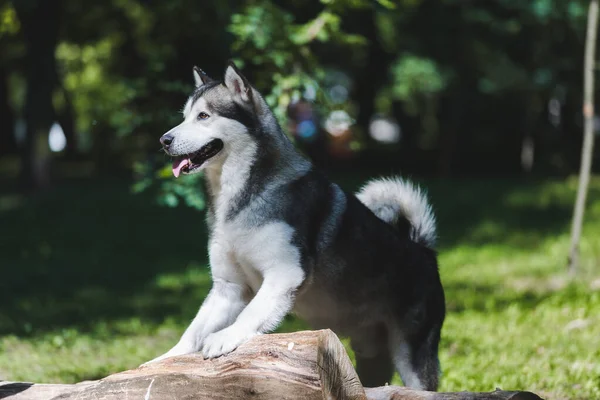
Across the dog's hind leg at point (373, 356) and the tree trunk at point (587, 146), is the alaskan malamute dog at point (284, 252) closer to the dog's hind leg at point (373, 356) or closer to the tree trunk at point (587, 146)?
the dog's hind leg at point (373, 356)

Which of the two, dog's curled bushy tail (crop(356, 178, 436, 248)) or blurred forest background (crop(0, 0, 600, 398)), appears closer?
dog's curled bushy tail (crop(356, 178, 436, 248))

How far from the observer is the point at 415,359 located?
4520 millimetres

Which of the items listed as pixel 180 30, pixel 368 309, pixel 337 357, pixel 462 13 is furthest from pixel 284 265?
pixel 462 13

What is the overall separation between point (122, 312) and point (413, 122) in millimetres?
19834

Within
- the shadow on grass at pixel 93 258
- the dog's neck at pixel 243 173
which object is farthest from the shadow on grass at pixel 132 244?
the dog's neck at pixel 243 173

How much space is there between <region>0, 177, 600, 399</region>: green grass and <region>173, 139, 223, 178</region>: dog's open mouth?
2552mm

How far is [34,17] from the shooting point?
16219 mm

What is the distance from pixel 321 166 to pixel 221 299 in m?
13.7

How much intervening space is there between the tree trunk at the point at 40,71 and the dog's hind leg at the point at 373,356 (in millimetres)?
12818

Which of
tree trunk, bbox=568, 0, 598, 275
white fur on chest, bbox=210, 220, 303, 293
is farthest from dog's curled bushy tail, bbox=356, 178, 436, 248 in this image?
tree trunk, bbox=568, 0, 598, 275

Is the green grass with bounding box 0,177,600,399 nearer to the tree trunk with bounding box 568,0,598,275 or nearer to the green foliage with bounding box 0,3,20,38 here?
the tree trunk with bounding box 568,0,598,275

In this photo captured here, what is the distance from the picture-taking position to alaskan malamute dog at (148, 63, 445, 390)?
3.88 meters

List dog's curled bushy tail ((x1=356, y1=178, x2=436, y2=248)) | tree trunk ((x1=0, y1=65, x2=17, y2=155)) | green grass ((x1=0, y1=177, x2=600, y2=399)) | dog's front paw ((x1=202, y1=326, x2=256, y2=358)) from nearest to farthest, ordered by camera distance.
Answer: dog's front paw ((x1=202, y1=326, x2=256, y2=358)) < dog's curled bushy tail ((x1=356, y1=178, x2=436, y2=248)) < green grass ((x1=0, y1=177, x2=600, y2=399)) < tree trunk ((x1=0, y1=65, x2=17, y2=155))

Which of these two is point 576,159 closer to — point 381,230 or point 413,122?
point 413,122
